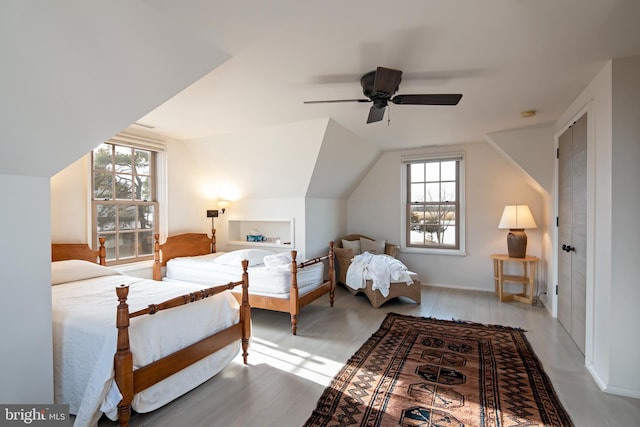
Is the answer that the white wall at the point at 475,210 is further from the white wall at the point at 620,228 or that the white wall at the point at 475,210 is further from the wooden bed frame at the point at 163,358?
the wooden bed frame at the point at 163,358

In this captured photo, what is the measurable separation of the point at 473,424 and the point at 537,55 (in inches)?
103

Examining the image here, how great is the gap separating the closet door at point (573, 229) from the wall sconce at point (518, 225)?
0.74m

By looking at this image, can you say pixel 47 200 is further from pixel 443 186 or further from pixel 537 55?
pixel 443 186

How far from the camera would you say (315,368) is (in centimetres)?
269

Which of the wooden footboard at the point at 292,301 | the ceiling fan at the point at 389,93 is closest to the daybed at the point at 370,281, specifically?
the wooden footboard at the point at 292,301

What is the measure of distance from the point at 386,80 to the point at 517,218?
340cm

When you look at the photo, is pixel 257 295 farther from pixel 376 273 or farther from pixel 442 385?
pixel 442 385

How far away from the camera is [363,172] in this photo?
19.2 feet

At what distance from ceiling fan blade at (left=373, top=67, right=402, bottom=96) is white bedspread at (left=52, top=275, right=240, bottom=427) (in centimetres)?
220

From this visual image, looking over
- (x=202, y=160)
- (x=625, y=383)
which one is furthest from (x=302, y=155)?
(x=625, y=383)

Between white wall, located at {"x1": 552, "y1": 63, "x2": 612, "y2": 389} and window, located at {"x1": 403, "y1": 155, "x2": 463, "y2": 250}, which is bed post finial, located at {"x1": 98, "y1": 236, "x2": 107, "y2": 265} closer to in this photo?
window, located at {"x1": 403, "y1": 155, "x2": 463, "y2": 250}

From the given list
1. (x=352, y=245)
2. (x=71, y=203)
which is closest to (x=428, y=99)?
(x=352, y=245)

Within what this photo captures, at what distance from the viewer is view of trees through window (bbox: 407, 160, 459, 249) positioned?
5.45m

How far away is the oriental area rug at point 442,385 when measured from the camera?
2.03 meters
